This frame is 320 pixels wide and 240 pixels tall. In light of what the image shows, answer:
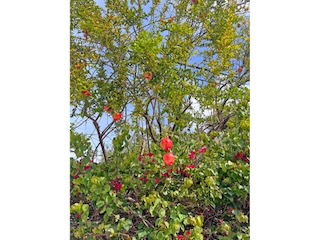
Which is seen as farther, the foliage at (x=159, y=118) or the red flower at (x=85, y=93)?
the red flower at (x=85, y=93)

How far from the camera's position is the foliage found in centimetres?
236

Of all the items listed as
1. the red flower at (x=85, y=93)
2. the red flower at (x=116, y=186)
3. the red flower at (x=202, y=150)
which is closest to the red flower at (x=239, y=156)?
the red flower at (x=202, y=150)

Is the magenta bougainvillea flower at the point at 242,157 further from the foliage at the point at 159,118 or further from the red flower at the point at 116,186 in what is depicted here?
the red flower at the point at 116,186

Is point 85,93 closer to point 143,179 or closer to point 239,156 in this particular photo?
point 143,179

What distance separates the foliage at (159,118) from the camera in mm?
2359

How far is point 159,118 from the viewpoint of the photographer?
8.39ft

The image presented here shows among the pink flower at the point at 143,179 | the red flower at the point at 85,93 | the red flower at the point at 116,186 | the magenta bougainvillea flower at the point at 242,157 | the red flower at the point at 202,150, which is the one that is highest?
the red flower at the point at 85,93

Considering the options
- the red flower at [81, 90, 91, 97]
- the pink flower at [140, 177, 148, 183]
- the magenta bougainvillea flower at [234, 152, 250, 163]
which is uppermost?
the red flower at [81, 90, 91, 97]

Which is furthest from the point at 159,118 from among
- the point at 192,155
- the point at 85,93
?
the point at 85,93

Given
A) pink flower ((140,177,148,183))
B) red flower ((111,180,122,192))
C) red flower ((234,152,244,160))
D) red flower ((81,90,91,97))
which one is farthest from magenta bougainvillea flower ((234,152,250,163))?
red flower ((81,90,91,97))

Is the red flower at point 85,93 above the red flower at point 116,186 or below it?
above

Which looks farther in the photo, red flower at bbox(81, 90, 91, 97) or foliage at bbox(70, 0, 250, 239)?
red flower at bbox(81, 90, 91, 97)

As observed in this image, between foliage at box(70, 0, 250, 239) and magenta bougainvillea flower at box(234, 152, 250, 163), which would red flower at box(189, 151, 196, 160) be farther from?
magenta bougainvillea flower at box(234, 152, 250, 163)
